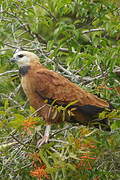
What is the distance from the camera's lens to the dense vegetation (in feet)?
11.8

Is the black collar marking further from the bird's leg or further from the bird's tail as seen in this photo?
the bird's tail

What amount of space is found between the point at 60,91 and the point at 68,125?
412 mm

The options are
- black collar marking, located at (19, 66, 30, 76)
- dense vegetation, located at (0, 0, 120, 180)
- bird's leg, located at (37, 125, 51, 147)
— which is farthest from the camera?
black collar marking, located at (19, 66, 30, 76)

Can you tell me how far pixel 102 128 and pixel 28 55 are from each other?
124 centimetres

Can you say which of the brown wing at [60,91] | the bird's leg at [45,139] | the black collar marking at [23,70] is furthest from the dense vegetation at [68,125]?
the black collar marking at [23,70]

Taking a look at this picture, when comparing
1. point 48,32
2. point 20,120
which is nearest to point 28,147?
point 20,120

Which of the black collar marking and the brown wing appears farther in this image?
the black collar marking

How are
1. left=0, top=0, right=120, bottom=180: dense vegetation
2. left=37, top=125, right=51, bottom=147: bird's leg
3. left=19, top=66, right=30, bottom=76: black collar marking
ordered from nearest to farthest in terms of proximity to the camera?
left=0, top=0, right=120, bottom=180: dense vegetation, left=37, top=125, right=51, bottom=147: bird's leg, left=19, top=66, right=30, bottom=76: black collar marking

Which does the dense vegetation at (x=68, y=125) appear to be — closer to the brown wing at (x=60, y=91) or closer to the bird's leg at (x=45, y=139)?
the bird's leg at (x=45, y=139)

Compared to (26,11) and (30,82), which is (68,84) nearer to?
(30,82)

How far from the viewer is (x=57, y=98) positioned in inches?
173

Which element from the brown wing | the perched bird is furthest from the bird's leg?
the brown wing

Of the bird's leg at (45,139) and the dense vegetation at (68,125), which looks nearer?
the dense vegetation at (68,125)

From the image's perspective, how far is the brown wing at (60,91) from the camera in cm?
427
